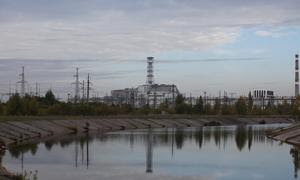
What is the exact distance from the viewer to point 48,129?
61.7 metres

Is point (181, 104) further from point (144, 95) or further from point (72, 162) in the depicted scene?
point (72, 162)

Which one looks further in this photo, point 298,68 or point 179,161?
point 298,68

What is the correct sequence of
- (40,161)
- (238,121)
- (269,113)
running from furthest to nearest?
(269,113) → (238,121) → (40,161)

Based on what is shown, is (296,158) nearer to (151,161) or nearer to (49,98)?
(151,161)


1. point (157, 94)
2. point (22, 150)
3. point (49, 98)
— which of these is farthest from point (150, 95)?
point (22, 150)

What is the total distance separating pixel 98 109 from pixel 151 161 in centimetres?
6052

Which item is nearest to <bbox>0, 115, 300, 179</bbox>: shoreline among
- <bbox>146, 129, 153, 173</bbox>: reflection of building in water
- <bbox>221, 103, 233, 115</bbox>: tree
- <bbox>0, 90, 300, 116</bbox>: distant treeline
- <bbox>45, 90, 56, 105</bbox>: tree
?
<bbox>0, 90, 300, 116</bbox>: distant treeline

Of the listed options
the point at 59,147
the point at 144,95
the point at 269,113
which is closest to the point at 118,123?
the point at 59,147

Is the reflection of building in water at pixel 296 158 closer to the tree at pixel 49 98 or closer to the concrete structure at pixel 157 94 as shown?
the tree at pixel 49 98

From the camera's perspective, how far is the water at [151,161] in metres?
28.6

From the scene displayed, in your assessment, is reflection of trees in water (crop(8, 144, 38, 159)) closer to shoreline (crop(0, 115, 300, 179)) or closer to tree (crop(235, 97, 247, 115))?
shoreline (crop(0, 115, 300, 179))

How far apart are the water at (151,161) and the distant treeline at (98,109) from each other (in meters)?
26.1

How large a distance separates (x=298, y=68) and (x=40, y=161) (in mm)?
100637

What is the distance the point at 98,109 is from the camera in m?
94.8
